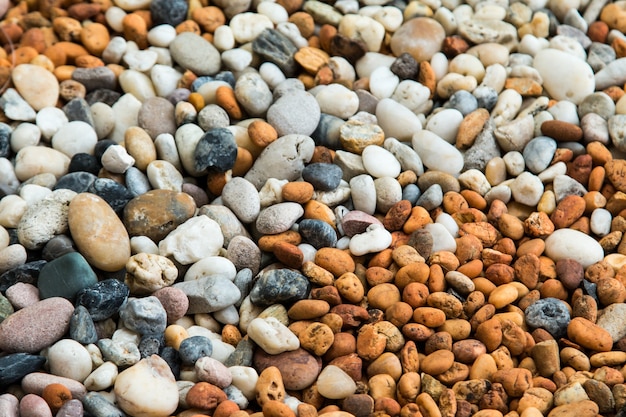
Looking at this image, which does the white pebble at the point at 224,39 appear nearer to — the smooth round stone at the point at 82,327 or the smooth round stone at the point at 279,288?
the smooth round stone at the point at 279,288

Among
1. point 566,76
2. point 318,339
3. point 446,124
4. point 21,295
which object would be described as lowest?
point 21,295

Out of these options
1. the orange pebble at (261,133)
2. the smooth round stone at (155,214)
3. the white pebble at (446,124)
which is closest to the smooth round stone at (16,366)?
the smooth round stone at (155,214)

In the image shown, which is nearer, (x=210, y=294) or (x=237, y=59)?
(x=210, y=294)

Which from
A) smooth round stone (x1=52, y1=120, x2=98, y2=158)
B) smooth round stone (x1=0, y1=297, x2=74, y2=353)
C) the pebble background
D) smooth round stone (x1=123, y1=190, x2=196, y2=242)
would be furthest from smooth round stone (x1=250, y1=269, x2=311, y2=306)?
smooth round stone (x1=52, y1=120, x2=98, y2=158)

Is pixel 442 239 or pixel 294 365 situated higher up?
pixel 442 239

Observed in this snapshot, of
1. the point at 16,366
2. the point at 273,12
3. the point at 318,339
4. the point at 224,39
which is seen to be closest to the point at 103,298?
the point at 16,366

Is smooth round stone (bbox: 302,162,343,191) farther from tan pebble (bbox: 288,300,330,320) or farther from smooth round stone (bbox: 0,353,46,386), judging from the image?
smooth round stone (bbox: 0,353,46,386)

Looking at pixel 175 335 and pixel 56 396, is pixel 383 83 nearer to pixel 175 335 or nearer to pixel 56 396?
pixel 175 335
